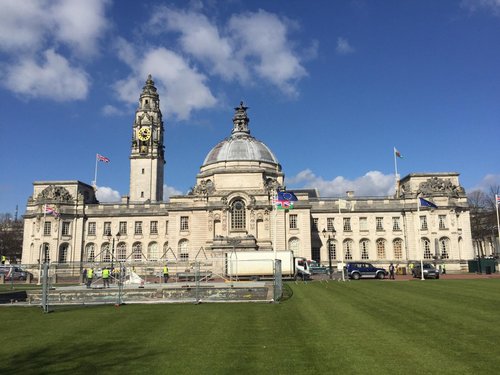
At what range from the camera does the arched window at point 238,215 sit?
6719 centimetres

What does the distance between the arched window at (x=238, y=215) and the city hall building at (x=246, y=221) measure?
6.2 inches

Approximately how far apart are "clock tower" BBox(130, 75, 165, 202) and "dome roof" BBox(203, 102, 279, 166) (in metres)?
12.7

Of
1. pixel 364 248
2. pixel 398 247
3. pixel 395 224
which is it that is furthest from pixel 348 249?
pixel 395 224

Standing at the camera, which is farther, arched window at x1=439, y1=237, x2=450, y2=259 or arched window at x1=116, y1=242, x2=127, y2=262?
Result: arched window at x1=116, y1=242, x2=127, y2=262

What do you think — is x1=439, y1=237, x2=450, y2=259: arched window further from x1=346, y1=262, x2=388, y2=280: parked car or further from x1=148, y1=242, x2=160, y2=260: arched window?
x1=148, y1=242, x2=160, y2=260: arched window

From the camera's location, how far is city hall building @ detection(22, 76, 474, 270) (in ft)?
221

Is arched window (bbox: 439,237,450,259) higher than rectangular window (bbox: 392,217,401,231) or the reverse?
the reverse

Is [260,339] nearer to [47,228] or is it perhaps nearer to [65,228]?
[65,228]

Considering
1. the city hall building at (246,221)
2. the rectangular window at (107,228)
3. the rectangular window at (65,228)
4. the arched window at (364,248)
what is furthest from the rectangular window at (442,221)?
the rectangular window at (65,228)

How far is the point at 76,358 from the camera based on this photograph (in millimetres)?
11766

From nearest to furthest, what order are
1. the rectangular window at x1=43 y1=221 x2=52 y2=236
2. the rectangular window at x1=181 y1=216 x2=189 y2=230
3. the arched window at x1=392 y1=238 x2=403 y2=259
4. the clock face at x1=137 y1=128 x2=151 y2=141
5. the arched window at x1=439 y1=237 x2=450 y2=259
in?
the arched window at x1=439 y1=237 x2=450 y2=259 → the rectangular window at x1=181 y1=216 x2=189 y2=230 → the arched window at x1=392 y1=238 x2=403 y2=259 → the rectangular window at x1=43 y1=221 x2=52 y2=236 → the clock face at x1=137 y1=128 x2=151 y2=141

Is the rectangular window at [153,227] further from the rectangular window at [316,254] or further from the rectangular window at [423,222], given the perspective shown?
the rectangular window at [423,222]

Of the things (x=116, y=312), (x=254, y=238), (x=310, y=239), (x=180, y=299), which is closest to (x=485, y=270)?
(x=310, y=239)

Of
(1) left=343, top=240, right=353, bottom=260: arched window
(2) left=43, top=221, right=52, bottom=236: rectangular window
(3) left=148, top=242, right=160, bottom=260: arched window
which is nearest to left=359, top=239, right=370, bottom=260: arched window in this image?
(1) left=343, top=240, right=353, bottom=260: arched window
